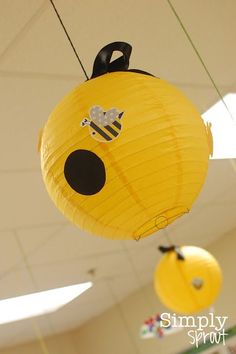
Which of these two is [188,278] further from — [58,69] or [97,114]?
[97,114]

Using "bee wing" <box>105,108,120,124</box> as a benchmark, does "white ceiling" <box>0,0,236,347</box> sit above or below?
above

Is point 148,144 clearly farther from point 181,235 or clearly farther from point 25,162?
point 181,235

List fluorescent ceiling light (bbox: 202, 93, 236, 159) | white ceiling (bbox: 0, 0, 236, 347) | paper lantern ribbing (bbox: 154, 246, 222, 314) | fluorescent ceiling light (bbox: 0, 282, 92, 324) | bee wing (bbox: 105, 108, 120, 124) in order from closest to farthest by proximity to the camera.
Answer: bee wing (bbox: 105, 108, 120, 124) → white ceiling (bbox: 0, 0, 236, 347) → paper lantern ribbing (bbox: 154, 246, 222, 314) → fluorescent ceiling light (bbox: 202, 93, 236, 159) → fluorescent ceiling light (bbox: 0, 282, 92, 324)

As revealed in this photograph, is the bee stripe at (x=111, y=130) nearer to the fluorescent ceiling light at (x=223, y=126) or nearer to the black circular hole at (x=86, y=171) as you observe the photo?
the black circular hole at (x=86, y=171)

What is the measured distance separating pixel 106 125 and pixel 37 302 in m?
4.03

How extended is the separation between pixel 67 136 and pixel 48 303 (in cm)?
419

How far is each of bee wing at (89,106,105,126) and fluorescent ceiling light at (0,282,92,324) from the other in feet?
11.9

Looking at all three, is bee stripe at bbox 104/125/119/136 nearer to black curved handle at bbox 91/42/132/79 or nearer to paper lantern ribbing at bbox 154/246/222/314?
black curved handle at bbox 91/42/132/79

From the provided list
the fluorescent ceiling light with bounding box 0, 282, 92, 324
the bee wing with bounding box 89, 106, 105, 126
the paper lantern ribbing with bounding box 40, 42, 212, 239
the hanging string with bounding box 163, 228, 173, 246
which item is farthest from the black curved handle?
the fluorescent ceiling light with bounding box 0, 282, 92, 324

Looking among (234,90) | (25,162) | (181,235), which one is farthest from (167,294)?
(181,235)

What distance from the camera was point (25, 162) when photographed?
2207 mm

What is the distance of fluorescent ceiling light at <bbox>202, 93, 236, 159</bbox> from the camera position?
99.4 inches

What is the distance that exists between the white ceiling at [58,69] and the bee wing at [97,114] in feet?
2.35

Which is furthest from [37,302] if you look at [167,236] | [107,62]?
[107,62]
